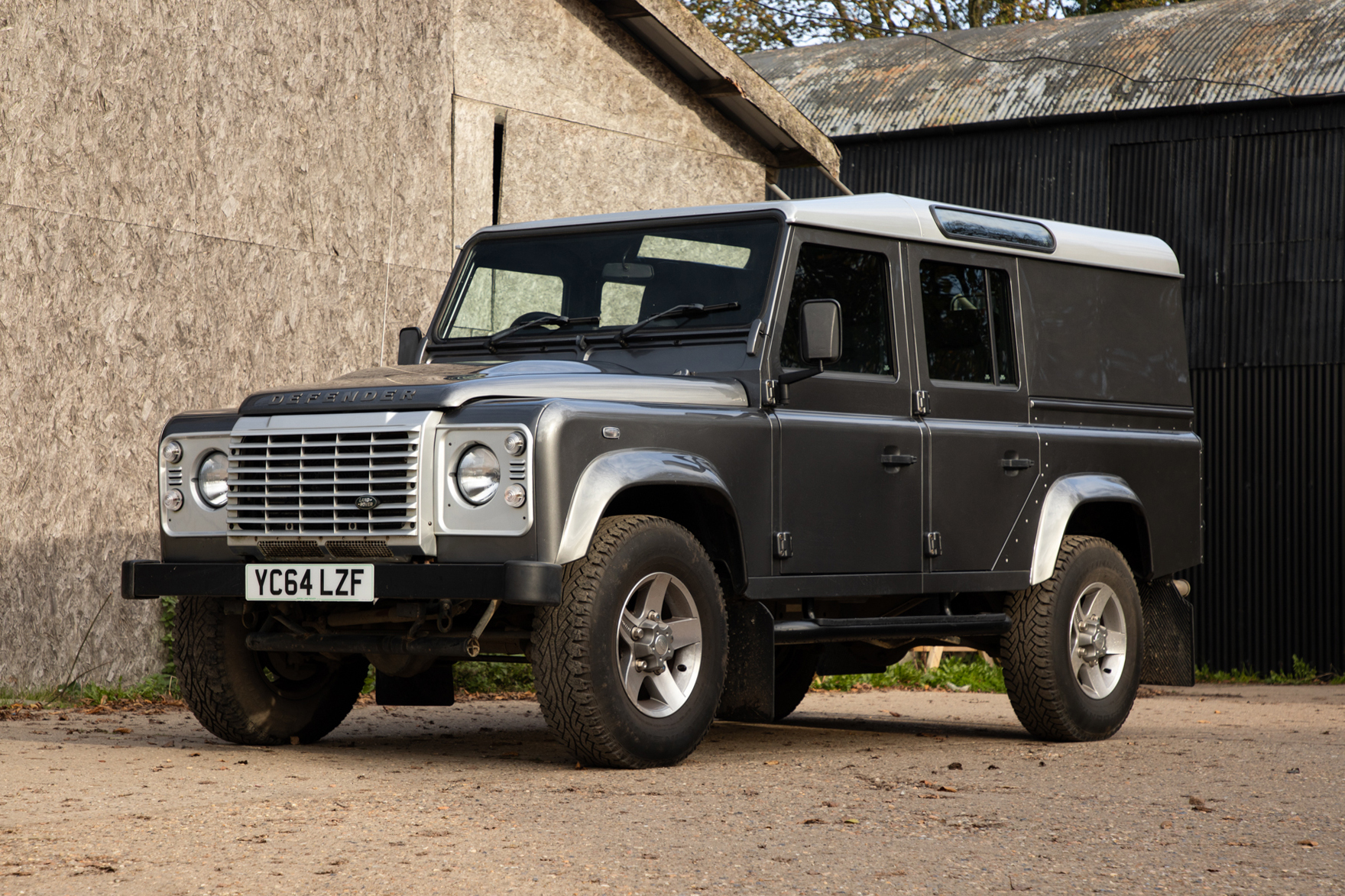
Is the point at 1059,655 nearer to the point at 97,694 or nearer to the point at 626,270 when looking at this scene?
the point at 626,270

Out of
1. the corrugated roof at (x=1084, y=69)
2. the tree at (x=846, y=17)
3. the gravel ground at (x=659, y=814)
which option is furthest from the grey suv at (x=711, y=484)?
the tree at (x=846, y=17)

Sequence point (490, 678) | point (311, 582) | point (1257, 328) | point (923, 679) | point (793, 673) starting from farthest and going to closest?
point (1257, 328)
point (923, 679)
point (490, 678)
point (793, 673)
point (311, 582)

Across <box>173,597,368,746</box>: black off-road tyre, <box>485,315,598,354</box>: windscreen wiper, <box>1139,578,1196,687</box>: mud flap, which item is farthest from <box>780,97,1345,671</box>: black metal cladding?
<box>173,597,368,746</box>: black off-road tyre

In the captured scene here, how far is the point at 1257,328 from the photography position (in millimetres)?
16969

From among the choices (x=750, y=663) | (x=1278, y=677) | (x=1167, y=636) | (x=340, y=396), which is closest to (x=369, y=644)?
(x=340, y=396)

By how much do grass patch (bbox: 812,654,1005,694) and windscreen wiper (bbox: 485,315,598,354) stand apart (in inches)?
222

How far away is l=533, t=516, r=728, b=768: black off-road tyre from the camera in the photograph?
6.39 meters

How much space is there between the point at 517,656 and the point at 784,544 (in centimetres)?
120

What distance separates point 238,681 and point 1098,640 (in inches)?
164

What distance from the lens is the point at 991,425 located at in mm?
8305

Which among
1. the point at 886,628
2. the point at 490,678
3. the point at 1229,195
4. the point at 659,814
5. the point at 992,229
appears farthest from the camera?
the point at 1229,195

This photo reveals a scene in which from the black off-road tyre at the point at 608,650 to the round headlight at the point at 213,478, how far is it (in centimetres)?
154

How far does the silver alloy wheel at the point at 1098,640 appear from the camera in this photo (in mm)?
8633

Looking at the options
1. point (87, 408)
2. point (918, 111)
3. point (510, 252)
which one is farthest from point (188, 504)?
point (918, 111)
